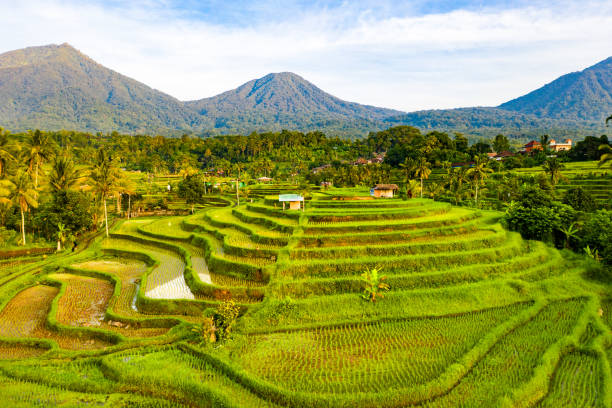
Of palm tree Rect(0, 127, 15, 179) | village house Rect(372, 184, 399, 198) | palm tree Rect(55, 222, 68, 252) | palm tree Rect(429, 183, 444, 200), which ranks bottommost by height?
palm tree Rect(55, 222, 68, 252)

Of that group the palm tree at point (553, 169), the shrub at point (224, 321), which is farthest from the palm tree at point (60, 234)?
the palm tree at point (553, 169)

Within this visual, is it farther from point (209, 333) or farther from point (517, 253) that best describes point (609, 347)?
point (209, 333)

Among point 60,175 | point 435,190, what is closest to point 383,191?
point 435,190

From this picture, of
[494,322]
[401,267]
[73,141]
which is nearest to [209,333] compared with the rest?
[401,267]

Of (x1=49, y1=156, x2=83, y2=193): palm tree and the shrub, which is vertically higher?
(x1=49, y1=156, x2=83, y2=193): palm tree

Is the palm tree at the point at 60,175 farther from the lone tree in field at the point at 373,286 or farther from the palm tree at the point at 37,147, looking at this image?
the lone tree in field at the point at 373,286

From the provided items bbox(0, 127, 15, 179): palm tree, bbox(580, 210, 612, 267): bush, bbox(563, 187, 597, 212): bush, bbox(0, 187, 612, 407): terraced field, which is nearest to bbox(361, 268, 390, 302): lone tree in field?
bbox(0, 187, 612, 407): terraced field

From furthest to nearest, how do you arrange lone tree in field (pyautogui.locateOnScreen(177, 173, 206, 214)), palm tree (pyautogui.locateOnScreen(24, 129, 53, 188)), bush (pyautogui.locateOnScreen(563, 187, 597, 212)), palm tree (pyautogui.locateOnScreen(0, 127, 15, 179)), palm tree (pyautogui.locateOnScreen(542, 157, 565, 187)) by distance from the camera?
lone tree in field (pyautogui.locateOnScreen(177, 173, 206, 214)) → palm tree (pyautogui.locateOnScreen(542, 157, 565, 187)) → bush (pyautogui.locateOnScreen(563, 187, 597, 212)) → palm tree (pyautogui.locateOnScreen(24, 129, 53, 188)) → palm tree (pyautogui.locateOnScreen(0, 127, 15, 179))

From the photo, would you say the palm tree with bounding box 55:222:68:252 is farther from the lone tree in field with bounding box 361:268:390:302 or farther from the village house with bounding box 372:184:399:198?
the village house with bounding box 372:184:399:198
